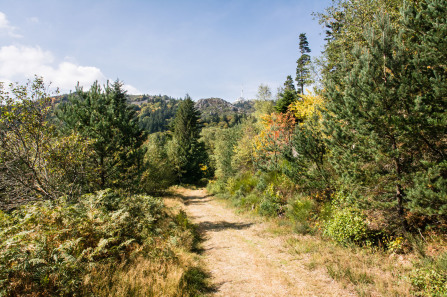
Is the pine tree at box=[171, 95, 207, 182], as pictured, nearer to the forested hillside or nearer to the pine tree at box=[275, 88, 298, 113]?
the pine tree at box=[275, 88, 298, 113]

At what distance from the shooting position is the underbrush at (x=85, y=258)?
11.5 feet

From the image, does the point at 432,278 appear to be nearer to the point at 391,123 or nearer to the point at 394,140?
the point at 394,140

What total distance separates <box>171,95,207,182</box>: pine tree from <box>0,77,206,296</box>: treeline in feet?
68.5

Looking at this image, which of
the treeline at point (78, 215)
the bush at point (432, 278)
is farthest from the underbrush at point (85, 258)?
the bush at point (432, 278)

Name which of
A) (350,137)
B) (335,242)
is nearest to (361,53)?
(350,137)

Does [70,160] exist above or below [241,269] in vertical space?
above

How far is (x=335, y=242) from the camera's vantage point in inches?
283

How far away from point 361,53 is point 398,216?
17.9 feet

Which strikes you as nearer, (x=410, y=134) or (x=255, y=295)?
(x=255, y=295)

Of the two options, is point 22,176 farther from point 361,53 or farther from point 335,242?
point 361,53

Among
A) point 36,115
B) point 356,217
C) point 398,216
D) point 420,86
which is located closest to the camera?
point 420,86

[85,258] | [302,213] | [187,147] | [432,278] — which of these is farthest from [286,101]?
[85,258]

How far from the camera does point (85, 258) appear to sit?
15.0ft

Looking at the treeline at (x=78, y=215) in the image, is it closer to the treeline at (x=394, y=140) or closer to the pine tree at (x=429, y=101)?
the treeline at (x=394, y=140)
